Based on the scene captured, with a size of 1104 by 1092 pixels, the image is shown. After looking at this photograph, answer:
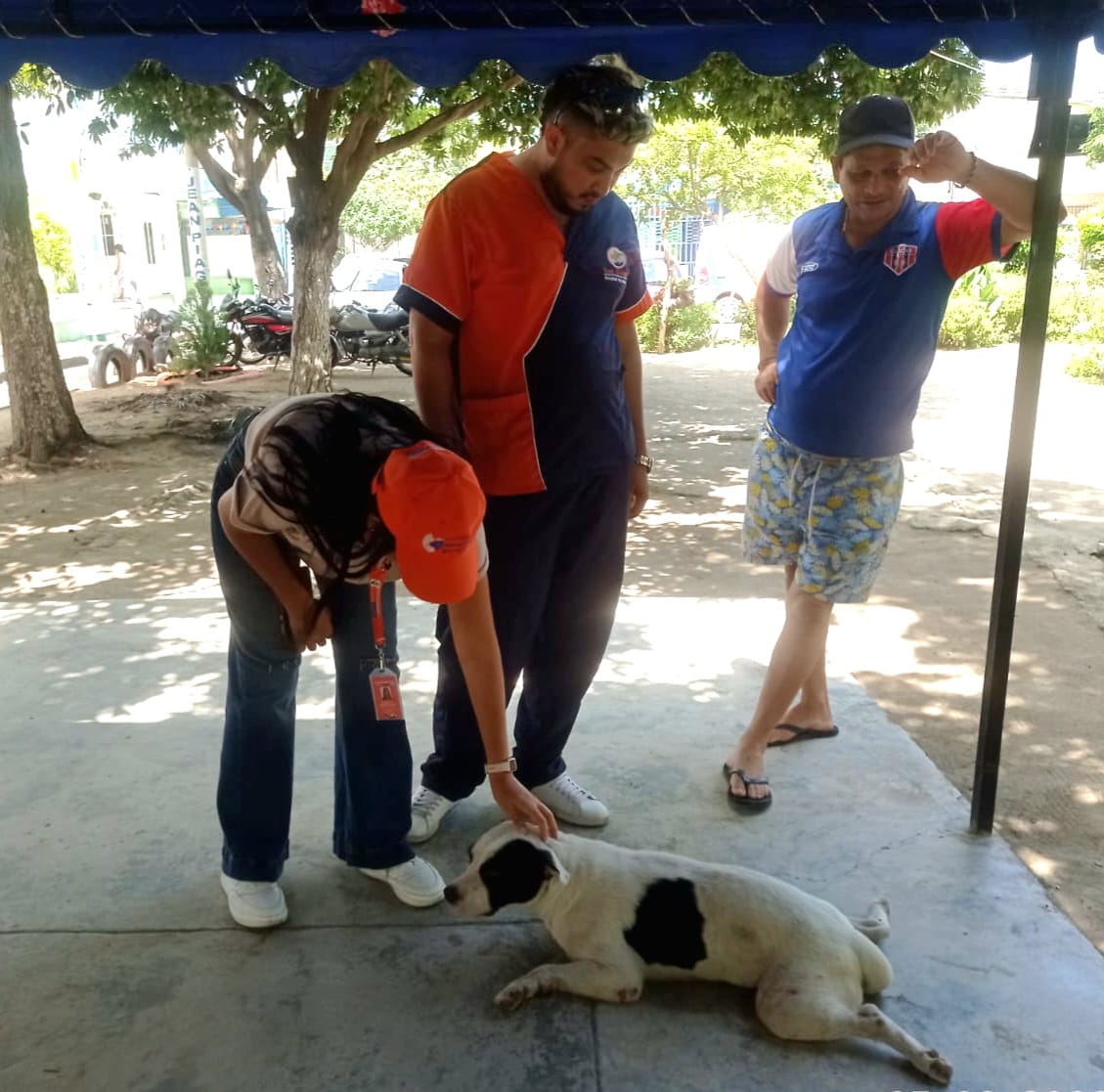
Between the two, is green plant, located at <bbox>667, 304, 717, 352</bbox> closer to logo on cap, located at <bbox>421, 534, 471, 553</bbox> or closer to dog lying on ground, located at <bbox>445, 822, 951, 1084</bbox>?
dog lying on ground, located at <bbox>445, 822, 951, 1084</bbox>

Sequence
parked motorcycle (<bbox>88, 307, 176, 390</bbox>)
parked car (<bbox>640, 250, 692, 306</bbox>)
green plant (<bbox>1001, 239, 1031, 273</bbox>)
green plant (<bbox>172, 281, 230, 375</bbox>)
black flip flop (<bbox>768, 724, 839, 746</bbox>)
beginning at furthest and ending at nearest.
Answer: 1. parked car (<bbox>640, 250, 692, 306</bbox>)
2. green plant (<bbox>172, 281, 230, 375</bbox>)
3. parked motorcycle (<bbox>88, 307, 176, 390</bbox>)
4. black flip flop (<bbox>768, 724, 839, 746</bbox>)
5. green plant (<bbox>1001, 239, 1031, 273</bbox>)

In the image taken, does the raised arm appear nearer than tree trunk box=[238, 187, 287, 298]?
Yes

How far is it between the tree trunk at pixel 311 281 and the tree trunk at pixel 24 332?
2667 mm

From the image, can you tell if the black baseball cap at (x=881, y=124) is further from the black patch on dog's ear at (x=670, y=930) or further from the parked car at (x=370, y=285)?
the parked car at (x=370, y=285)

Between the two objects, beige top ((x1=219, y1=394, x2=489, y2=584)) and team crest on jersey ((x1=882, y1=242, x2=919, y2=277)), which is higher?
team crest on jersey ((x1=882, y1=242, x2=919, y2=277))

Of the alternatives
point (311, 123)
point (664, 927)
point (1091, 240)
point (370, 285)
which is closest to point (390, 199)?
point (370, 285)

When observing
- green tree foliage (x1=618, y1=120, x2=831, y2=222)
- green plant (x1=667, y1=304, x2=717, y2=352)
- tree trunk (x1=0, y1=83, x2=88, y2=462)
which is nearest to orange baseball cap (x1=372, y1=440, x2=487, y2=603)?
tree trunk (x1=0, y1=83, x2=88, y2=462)

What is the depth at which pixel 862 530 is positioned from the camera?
2.84m

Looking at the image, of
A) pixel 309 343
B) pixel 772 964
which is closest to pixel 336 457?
pixel 772 964

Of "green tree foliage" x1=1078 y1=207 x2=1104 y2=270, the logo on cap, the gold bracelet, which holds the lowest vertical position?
the logo on cap

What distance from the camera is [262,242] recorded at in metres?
20.2

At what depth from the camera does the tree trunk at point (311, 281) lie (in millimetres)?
10867

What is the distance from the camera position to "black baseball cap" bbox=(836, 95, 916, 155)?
2.56 metres

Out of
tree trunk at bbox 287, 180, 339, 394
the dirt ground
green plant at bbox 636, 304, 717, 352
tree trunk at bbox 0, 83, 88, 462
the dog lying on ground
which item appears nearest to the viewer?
the dog lying on ground
